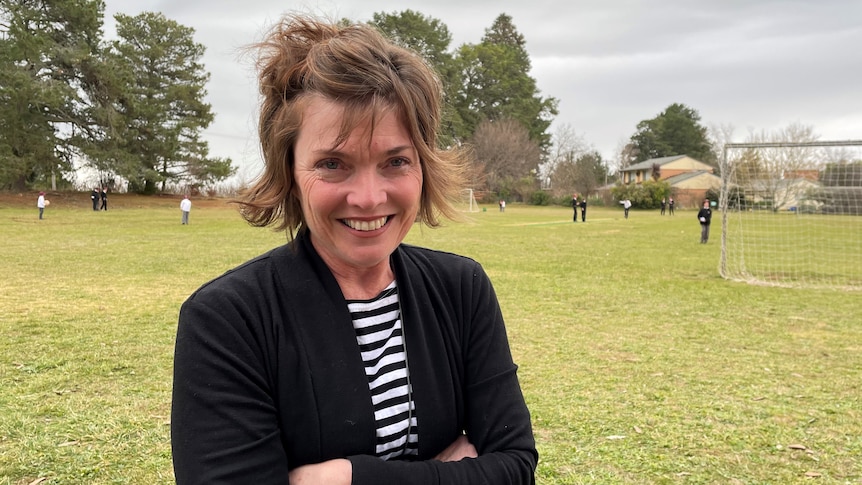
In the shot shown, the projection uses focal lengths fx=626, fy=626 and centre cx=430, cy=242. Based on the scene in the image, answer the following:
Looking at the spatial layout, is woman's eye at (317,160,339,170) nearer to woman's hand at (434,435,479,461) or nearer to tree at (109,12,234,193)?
woman's hand at (434,435,479,461)

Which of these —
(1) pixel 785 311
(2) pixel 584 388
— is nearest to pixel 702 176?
(1) pixel 785 311

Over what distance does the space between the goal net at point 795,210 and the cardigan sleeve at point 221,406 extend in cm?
1249

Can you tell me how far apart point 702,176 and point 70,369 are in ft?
243

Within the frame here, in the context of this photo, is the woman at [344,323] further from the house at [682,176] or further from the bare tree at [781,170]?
the house at [682,176]

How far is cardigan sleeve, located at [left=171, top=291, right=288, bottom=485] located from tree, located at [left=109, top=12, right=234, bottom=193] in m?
44.0

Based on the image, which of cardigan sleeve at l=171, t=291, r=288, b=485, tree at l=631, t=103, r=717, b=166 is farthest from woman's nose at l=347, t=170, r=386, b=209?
tree at l=631, t=103, r=717, b=166

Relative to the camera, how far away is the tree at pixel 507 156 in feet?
220

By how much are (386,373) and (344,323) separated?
16 cm

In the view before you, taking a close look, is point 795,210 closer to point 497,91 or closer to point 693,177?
point 693,177

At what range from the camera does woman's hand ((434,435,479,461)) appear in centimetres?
154

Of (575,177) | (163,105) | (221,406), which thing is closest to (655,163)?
(575,177)

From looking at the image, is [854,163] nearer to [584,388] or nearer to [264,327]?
[584,388]

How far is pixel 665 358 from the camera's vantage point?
618 cm

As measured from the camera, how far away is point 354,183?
4.76ft
